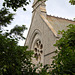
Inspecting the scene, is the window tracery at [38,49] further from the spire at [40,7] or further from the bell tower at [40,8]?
the spire at [40,7]

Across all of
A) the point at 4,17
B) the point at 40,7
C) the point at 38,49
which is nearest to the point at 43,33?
the point at 38,49

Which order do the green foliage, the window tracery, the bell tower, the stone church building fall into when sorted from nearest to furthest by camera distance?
the green foliage → the stone church building → the window tracery → the bell tower

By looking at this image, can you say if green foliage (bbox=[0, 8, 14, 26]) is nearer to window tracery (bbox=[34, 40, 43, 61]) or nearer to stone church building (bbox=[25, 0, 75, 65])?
stone church building (bbox=[25, 0, 75, 65])

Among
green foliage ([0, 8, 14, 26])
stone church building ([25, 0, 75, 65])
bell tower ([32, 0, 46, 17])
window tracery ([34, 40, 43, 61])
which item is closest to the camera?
green foliage ([0, 8, 14, 26])

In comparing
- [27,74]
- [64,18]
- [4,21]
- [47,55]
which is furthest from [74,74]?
[64,18]

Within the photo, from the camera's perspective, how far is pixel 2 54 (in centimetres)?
416

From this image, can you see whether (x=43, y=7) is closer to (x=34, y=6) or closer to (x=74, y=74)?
(x=34, y=6)

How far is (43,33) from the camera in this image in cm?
1561

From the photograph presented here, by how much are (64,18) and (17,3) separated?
623 inches

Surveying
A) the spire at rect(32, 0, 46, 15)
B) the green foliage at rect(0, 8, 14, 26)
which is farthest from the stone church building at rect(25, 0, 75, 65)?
the green foliage at rect(0, 8, 14, 26)

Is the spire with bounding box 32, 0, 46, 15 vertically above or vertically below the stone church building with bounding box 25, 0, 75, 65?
above

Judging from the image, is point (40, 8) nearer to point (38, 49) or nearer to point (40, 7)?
point (40, 7)

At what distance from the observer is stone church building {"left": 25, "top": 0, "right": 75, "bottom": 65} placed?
13825 mm

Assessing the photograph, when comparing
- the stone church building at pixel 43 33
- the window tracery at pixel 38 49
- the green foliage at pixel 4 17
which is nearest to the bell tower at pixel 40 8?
the stone church building at pixel 43 33
